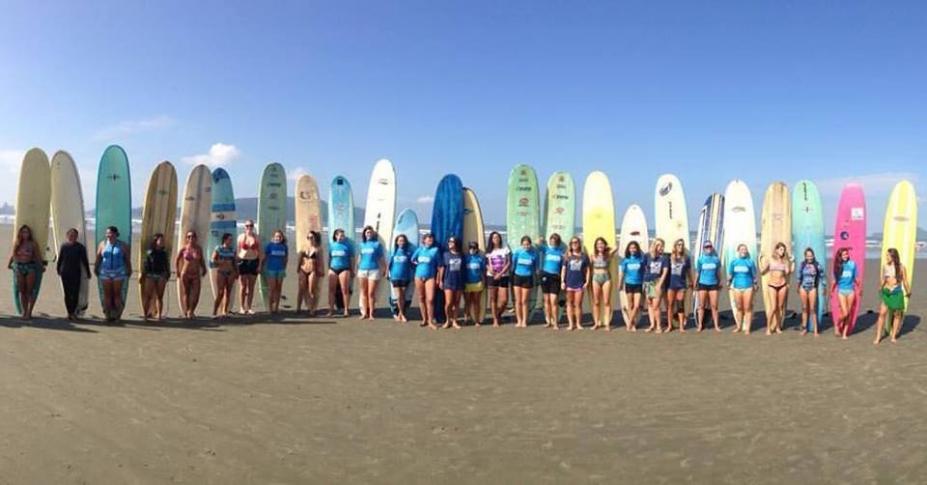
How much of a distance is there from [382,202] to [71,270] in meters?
4.00

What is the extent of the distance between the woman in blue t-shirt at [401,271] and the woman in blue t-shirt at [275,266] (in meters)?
1.45

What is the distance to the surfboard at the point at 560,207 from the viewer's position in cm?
922

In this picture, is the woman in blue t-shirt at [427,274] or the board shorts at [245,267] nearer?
the woman in blue t-shirt at [427,274]

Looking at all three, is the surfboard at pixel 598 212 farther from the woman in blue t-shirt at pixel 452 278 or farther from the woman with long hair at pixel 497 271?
the woman in blue t-shirt at pixel 452 278

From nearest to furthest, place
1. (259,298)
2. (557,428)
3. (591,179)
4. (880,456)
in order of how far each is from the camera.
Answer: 1. (880,456)
2. (557,428)
3. (591,179)
4. (259,298)

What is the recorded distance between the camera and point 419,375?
5.40 m

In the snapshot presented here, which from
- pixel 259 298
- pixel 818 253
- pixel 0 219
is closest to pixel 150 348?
pixel 259 298

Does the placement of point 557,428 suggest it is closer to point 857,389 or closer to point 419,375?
point 419,375

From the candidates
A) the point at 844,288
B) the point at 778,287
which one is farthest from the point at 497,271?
the point at 844,288

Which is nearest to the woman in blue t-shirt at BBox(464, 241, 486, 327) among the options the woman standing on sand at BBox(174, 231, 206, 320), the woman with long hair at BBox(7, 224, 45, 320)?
the woman standing on sand at BBox(174, 231, 206, 320)

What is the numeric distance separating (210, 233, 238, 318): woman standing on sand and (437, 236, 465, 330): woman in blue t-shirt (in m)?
2.63

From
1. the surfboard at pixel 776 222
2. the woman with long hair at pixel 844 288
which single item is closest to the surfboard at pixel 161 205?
the surfboard at pixel 776 222

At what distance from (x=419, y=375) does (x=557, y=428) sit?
64.8 inches

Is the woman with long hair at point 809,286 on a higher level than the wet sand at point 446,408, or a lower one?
higher
